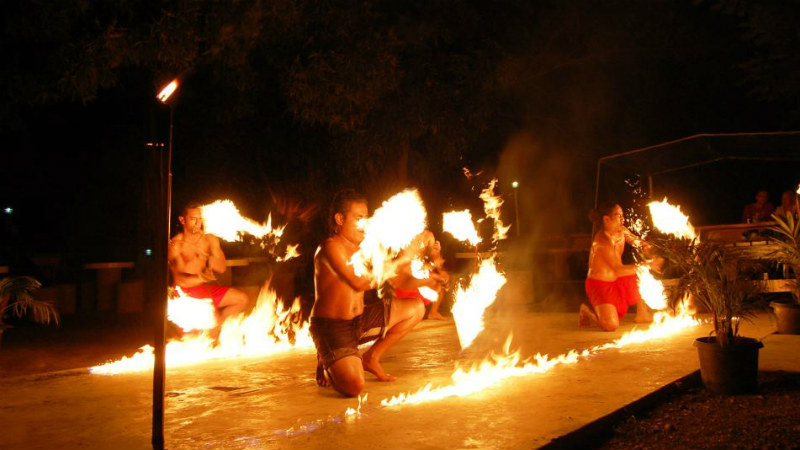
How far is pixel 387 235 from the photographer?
6902 millimetres

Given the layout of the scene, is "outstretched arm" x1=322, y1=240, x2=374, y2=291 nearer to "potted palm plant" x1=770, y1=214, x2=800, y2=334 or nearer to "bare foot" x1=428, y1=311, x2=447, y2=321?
"potted palm plant" x1=770, y1=214, x2=800, y2=334

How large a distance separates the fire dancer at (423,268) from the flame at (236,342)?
161 centimetres

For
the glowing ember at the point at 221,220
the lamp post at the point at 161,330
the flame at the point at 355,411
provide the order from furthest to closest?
the glowing ember at the point at 221,220, the flame at the point at 355,411, the lamp post at the point at 161,330

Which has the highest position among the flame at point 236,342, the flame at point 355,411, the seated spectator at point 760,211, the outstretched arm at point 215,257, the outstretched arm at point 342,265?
the seated spectator at point 760,211

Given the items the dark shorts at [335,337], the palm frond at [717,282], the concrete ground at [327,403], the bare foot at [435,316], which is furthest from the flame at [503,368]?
the bare foot at [435,316]

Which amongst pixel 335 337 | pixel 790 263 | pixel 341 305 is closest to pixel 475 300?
pixel 790 263

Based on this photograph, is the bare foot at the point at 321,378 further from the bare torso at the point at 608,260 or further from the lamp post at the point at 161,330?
the bare torso at the point at 608,260

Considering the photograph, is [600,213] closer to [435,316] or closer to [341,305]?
[435,316]

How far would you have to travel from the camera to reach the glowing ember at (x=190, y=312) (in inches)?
325

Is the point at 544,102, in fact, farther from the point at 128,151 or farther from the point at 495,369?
the point at 495,369

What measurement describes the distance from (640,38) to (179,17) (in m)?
12.3

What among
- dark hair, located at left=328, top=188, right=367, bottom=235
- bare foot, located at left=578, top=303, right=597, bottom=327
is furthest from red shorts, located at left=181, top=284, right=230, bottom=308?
bare foot, located at left=578, top=303, right=597, bottom=327

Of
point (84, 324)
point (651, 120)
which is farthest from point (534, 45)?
point (84, 324)

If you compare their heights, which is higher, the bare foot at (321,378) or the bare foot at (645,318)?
the bare foot at (645,318)
